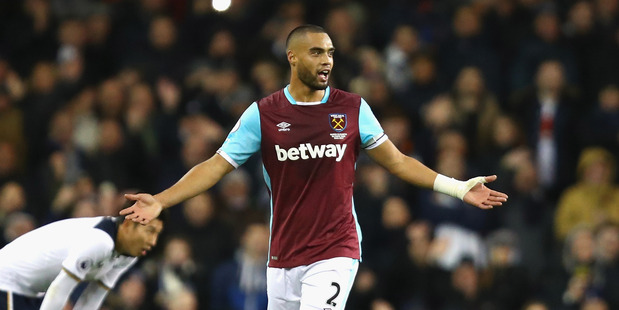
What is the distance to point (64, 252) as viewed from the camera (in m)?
8.66

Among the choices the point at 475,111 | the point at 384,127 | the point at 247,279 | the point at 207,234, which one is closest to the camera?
the point at 247,279

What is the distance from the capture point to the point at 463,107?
14.1 meters

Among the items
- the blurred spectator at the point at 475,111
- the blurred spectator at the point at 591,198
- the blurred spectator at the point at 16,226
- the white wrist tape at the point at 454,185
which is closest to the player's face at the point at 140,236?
the white wrist tape at the point at 454,185

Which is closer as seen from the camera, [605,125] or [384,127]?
[605,125]

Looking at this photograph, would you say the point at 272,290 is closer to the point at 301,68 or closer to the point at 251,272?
the point at 301,68

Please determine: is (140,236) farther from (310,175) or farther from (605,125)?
(605,125)

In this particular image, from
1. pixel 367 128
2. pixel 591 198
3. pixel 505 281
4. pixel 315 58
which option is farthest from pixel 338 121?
pixel 591 198

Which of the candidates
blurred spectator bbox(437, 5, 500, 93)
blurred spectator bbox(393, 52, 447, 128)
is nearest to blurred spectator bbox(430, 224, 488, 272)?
blurred spectator bbox(393, 52, 447, 128)

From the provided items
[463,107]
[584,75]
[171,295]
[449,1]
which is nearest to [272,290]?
[171,295]

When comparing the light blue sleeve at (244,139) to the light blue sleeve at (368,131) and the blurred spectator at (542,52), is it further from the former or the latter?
the blurred spectator at (542,52)

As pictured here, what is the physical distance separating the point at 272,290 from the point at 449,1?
902 centimetres

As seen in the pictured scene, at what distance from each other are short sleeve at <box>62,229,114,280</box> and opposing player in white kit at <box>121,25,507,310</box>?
3.20ft

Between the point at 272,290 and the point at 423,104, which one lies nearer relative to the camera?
Result: the point at 272,290

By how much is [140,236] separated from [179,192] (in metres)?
0.93
